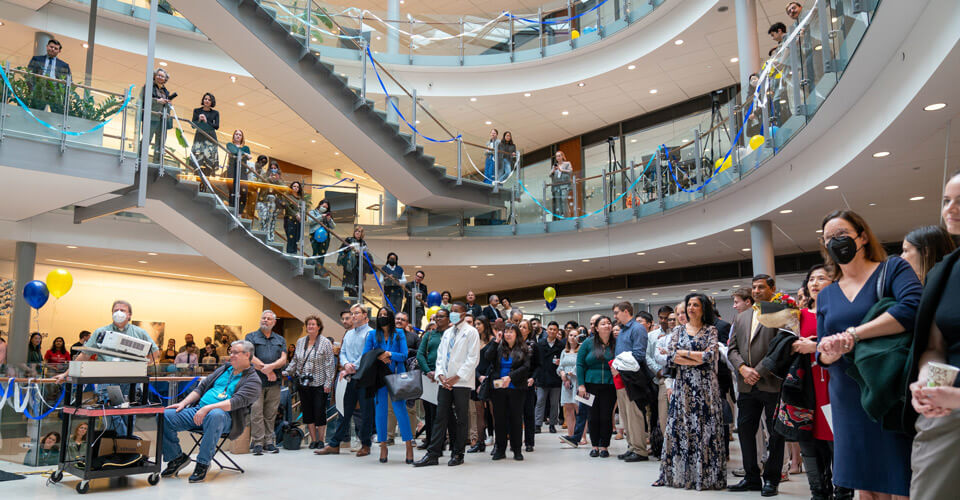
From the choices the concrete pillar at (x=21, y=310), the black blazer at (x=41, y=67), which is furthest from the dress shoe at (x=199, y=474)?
the concrete pillar at (x=21, y=310)

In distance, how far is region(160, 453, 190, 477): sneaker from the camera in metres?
6.30

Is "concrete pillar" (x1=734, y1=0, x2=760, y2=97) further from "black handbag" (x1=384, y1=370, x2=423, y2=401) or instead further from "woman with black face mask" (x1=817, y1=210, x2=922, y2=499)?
"woman with black face mask" (x1=817, y1=210, x2=922, y2=499)

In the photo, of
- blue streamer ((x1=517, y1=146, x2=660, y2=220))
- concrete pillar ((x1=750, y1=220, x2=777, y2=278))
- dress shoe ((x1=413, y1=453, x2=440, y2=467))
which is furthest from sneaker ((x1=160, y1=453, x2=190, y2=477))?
blue streamer ((x1=517, y1=146, x2=660, y2=220))

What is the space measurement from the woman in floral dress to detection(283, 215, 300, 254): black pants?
7.60 meters

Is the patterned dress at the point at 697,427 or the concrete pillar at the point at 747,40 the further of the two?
the concrete pillar at the point at 747,40

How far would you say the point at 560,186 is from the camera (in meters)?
15.4

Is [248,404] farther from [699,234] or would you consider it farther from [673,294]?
[673,294]

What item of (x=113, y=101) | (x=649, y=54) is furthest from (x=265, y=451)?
(x=649, y=54)

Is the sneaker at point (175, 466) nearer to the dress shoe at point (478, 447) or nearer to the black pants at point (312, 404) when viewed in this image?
the black pants at point (312, 404)

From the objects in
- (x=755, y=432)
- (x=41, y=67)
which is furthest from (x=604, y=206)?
(x=41, y=67)

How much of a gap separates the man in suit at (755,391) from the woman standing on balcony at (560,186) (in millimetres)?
9831

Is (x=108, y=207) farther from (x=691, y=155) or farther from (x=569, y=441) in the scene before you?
(x=691, y=155)

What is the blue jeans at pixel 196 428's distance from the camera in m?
6.14

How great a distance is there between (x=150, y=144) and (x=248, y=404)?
527 cm
